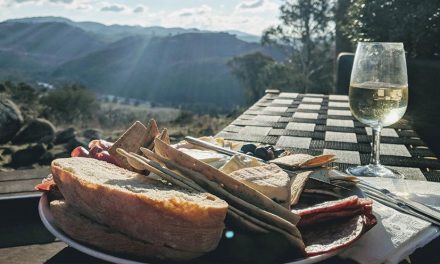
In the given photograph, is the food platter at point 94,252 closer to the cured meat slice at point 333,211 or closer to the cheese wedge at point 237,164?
the cured meat slice at point 333,211

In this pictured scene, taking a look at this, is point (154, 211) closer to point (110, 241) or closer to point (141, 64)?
point (110, 241)

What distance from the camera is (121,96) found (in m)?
69.3

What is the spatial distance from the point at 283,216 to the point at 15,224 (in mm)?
563

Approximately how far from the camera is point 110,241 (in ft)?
2.33

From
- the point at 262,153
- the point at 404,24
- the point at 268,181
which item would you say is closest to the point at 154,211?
the point at 268,181

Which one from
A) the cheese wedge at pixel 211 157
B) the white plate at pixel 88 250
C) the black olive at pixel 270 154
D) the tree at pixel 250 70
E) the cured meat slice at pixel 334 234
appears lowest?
the tree at pixel 250 70

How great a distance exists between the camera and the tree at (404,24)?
5609mm

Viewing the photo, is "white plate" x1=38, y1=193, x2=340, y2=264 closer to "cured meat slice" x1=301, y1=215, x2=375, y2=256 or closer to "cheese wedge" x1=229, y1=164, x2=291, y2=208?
"cured meat slice" x1=301, y1=215, x2=375, y2=256

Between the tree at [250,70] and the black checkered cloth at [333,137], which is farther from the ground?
the black checkered cloth at [333,137]

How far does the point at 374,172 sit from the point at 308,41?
76.9 feet

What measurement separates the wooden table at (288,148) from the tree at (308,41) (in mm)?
19312

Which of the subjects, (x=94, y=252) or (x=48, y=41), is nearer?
(x=94, y=252)

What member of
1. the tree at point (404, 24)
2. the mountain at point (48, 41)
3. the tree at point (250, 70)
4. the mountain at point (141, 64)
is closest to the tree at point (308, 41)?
the tree at point (250, 70)

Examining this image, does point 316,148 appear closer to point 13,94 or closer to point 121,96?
point 13,94
